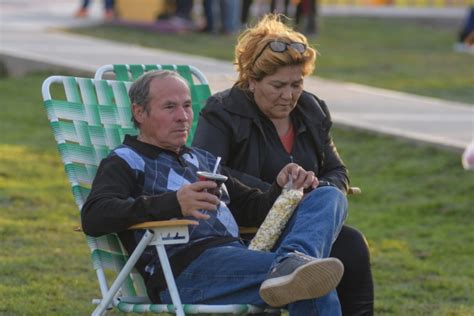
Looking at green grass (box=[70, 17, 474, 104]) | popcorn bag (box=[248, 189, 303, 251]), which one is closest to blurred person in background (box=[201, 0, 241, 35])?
green grass (box=[70, 17, 474, 104])

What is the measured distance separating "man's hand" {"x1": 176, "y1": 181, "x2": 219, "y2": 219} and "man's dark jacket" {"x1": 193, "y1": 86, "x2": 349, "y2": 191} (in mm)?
741

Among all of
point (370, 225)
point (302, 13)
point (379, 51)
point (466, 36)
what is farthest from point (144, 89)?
point (302, 13)

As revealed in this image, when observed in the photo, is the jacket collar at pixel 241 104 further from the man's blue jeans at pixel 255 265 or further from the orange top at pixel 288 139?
the man's blue jeans at pixel 255 265

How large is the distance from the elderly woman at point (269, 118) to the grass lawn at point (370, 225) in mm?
1137

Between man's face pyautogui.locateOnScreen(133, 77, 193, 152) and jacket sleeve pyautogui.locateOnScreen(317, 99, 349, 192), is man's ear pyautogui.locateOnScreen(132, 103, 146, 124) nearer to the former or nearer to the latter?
man's face pyautogui.locateOnScreen(133, 77, 193, 152)

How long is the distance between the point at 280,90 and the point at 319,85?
8666 mm

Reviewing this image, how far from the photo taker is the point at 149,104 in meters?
5.00

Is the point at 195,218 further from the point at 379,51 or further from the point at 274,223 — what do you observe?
the point at 379,51

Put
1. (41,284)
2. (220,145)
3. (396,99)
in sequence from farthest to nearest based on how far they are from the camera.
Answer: (396,99)
(41,284)
(220,145)

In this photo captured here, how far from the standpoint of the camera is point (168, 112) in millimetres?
4980

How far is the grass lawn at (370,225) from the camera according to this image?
648 centimetres

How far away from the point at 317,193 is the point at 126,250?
2.47 ft

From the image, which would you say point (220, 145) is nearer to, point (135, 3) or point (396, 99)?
point (396, 99)

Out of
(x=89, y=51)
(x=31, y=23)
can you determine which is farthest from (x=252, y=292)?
(x=31, y=23)
